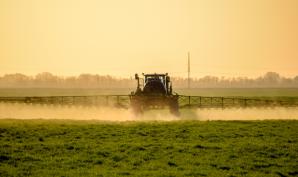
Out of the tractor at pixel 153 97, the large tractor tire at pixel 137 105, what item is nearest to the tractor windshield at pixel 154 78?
the tractor at pixel 153 97

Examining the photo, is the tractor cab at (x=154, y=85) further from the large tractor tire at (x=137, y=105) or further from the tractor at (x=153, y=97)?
the large tractor tire at (x=137, y=105)

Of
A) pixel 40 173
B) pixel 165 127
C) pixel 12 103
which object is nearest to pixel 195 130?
pixel 165 127

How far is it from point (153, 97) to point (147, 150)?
59.1ft

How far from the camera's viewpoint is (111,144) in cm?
1945

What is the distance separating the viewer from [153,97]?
119ft

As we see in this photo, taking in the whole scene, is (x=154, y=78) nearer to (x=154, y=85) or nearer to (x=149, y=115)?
(x=154, y=85)

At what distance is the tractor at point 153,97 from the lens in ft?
119

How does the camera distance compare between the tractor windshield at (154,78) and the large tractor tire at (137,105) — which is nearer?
the large tractor tire at (137,105)

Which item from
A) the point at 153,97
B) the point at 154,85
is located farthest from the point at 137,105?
the point at 154,85

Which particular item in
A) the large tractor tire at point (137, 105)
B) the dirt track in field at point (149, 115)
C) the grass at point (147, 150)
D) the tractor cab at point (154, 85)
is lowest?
the grass at point (147, 150)

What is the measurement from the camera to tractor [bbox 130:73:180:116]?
36.2m

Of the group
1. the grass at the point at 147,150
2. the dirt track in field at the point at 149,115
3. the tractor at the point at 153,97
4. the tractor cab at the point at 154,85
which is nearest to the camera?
the grass at the point at 147,150

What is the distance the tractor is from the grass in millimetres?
10470

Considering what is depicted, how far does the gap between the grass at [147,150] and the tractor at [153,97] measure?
34.3 ft
